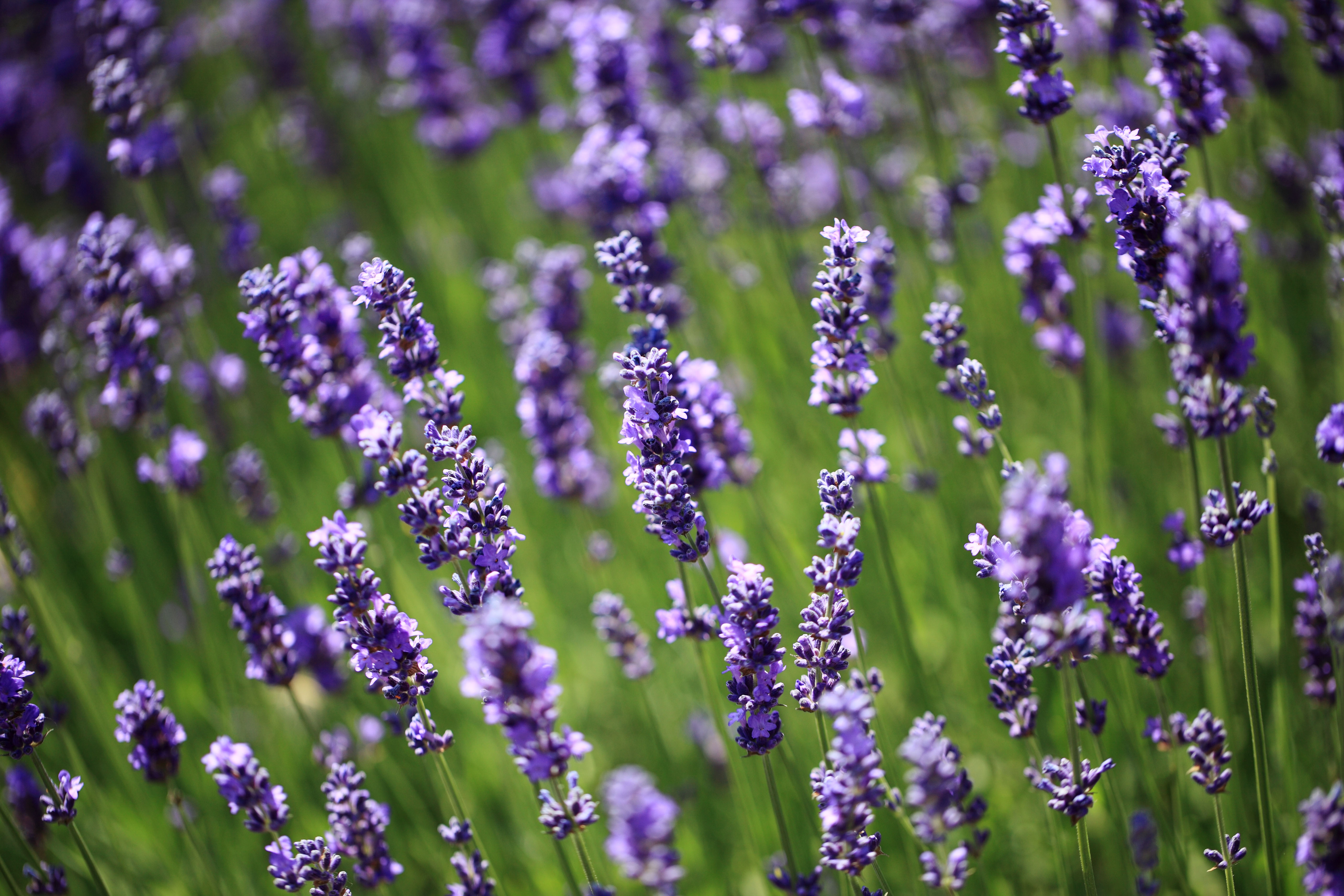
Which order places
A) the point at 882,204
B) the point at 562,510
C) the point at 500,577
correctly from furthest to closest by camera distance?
the point at 562,510, the point at 882,204, the point at 500,577

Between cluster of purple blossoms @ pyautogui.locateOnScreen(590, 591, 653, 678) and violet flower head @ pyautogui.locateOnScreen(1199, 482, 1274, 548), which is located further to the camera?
cluster of purple blossoms @ pyautogui.locateOnScreen(590, 591, 653, 678)

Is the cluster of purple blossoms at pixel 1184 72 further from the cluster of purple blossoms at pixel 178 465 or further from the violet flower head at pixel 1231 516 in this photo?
the cluster of purple blossoms at pixel 178 465

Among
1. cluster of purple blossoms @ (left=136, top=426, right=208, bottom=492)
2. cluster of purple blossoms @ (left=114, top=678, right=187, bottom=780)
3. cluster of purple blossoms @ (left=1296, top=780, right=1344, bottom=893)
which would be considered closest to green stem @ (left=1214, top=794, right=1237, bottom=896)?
cluster of purple blossoms @ (left=1296, top=780, right=1344, bottom=893)

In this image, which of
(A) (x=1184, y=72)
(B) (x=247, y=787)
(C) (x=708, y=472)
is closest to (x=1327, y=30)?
(A) (x=1184, y=72)

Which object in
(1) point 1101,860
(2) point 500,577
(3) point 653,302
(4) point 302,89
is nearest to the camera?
(2) point 500,577

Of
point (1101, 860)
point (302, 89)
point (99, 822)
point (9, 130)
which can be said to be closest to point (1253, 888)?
point (1101, 860)

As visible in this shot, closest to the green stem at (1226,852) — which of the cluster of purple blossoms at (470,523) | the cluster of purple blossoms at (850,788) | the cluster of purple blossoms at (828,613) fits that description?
the cluster of purple blossoms at (850,788)

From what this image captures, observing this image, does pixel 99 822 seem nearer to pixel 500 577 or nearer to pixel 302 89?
pixel 500 577

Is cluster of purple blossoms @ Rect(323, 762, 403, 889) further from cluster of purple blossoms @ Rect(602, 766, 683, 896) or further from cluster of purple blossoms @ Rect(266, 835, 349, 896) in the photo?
cluster of purple blossoms @ Rect(602, 766, 683, 896)
